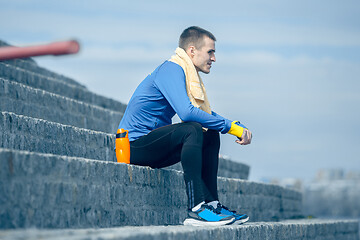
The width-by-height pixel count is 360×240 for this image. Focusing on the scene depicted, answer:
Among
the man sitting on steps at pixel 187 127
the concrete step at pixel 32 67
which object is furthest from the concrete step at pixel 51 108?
the man sitting on steps at pixel 187 127

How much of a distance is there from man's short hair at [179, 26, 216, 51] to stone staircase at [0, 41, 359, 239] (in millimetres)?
1038

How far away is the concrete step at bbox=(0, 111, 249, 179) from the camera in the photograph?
5324mm

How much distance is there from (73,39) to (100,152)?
139 inches

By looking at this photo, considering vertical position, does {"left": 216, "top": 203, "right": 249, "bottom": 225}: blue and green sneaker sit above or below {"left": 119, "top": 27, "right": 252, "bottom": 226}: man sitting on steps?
below

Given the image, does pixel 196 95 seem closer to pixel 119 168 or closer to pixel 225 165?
pixel 119 168

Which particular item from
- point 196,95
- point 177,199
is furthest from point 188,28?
point 177,199

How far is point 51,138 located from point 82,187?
1457 mm

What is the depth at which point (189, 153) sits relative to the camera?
16.1 feet

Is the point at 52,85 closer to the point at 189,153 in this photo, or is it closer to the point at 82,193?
the point at 189,153

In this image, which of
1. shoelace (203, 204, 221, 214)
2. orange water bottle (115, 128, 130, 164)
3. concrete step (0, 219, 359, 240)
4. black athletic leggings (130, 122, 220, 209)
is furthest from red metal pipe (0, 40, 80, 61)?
shoelace (203, 204, 221, 214)

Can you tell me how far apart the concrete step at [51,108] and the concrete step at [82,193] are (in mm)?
1862

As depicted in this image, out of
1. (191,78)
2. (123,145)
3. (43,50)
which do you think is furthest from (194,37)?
(43,50)

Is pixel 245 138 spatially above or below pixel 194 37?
below

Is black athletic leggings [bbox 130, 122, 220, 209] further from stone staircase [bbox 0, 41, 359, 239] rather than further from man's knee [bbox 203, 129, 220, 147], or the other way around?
stone staircase [bbox 0, 41, 359, 239]
